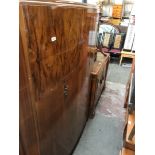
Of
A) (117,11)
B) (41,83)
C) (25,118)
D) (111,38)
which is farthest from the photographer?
(117,11)

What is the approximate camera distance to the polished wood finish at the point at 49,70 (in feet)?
2.58

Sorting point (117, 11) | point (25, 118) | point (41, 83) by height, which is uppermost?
point (117, 11)

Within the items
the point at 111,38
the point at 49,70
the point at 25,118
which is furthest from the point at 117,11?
the point at 25,118

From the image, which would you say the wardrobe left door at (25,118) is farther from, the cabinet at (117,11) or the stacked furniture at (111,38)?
the cabinet at (117,11)

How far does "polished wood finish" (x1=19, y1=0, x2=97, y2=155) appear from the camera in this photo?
2.58ft

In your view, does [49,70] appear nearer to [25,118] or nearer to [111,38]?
[25,118]

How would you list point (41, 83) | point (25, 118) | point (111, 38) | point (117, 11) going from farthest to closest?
point (117, 11), point (111, 38), point (41, 83), point (25, 118)

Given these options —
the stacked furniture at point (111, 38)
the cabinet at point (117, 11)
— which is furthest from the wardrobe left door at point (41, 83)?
the cabinet at point (117, 11)

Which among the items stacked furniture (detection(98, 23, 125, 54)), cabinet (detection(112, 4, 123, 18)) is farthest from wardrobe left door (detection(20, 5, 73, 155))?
cabinet (detection(112, 4, 123, 18))

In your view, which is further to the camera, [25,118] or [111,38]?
[111,38]

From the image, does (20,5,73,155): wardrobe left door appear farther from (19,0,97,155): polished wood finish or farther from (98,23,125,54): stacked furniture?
(98,23,125,54): stacked furniture

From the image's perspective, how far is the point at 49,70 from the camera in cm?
101
